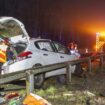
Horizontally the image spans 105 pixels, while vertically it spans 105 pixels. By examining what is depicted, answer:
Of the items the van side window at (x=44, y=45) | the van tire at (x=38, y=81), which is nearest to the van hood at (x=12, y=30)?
the van side window at (x=44, y=45)

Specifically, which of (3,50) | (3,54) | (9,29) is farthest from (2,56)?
(9,29)

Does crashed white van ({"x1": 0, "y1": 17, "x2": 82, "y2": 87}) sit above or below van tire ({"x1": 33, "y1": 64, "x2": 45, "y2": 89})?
above

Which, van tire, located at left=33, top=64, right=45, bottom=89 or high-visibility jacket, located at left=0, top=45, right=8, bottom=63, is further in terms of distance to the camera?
van tire, located at left=33, top=64, right=45, bottom=89

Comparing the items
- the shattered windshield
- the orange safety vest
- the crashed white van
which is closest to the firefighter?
the orange safety vest

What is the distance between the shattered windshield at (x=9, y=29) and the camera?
46.1 ft

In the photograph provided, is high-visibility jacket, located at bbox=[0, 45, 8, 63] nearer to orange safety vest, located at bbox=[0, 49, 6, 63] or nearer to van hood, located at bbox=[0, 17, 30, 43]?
orange safety vest, located at bbox=[0, 49, 6, 63]

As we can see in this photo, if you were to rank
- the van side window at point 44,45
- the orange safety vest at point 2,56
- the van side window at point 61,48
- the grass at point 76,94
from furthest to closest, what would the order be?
the van side window at point 61,48 < the van side window at point 44,45 < the orange safety vest at point 2,56 < the grass at point 76,94

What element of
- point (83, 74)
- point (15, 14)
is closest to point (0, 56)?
point (83, 74)

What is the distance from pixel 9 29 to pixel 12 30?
0.55 ft

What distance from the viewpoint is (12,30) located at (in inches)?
565

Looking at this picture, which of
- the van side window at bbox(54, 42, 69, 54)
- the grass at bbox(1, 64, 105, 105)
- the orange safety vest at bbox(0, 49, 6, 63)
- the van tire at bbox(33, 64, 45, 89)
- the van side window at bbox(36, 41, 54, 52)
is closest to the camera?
the grass at bbox(1, 64, 105, 105)

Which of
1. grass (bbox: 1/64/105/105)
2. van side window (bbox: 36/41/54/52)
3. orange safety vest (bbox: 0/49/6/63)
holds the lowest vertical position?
grass (bbox: 1/64/105/105)

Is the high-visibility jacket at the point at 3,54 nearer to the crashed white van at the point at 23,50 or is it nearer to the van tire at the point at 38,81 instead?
the crashed white van at the point at 23,50

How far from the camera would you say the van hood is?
45.9ft
